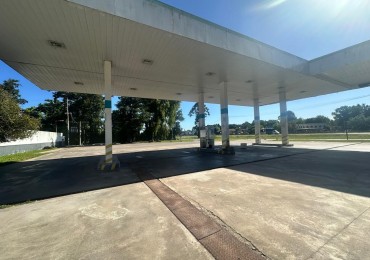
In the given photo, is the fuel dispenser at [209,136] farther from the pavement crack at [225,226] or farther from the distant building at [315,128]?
the distant building at [315,128]

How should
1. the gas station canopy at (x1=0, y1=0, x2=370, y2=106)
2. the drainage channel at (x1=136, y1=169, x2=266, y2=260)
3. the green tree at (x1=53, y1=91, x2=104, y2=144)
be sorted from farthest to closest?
the green tree at (x1=53, y1=91, x2=104, y2=144) < the gas station canopy at (x1=0, y1=0, x2=370, y2=106) < the drainage channel at (x1=136, y1=169, x2=266, y2=260)

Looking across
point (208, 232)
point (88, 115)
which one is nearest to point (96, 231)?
point (208, 232)

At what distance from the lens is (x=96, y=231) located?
3414 millimetres

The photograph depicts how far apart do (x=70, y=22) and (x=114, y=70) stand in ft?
17.0

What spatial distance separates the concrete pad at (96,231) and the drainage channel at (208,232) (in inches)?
5.4

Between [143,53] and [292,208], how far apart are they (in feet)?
27.8

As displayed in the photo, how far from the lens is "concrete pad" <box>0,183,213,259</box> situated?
2.78 metres

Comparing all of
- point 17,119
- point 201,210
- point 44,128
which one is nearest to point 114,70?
point 17,119

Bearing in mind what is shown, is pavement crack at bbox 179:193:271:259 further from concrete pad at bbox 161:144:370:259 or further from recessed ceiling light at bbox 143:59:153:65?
recessed ceiling light at bbox 143:59:153:65

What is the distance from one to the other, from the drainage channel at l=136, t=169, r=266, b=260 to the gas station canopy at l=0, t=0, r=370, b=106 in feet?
19.4

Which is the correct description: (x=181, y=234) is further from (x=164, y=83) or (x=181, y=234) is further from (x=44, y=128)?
(x=44, y=128)

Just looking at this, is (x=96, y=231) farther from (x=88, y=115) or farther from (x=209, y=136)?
(x=88, y=115)

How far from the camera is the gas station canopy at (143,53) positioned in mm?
6523

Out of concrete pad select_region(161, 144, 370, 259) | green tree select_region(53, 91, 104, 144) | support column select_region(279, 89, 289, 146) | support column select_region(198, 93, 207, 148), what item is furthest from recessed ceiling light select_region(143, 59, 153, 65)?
green tree select_region(53, 91, 104, 144)
